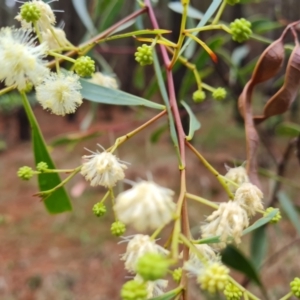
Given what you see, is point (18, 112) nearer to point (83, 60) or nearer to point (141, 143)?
point (141, 143)

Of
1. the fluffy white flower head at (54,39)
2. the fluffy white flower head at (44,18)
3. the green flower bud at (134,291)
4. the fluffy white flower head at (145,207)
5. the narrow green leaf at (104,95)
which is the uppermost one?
the fluffy white flower head at (44,18)

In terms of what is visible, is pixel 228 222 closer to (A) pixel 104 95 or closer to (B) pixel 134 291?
(B) pixel 134 291

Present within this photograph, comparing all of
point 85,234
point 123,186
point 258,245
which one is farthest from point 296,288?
point 85,234

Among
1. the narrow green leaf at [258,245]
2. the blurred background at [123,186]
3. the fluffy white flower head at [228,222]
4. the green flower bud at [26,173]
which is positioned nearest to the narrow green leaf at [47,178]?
the green flower bud at [26,173]

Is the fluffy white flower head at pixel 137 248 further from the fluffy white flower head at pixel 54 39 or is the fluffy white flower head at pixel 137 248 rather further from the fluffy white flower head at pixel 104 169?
the fluffy white flower head at pixel 54 39

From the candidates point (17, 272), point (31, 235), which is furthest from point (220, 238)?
point (31, 235)

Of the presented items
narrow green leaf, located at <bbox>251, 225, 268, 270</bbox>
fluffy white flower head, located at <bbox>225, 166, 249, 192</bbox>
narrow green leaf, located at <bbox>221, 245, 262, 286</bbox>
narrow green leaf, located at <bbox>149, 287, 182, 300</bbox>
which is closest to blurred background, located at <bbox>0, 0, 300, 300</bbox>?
narrow green leaf, located at <bbox>251, 225, 268, 270</bbox>

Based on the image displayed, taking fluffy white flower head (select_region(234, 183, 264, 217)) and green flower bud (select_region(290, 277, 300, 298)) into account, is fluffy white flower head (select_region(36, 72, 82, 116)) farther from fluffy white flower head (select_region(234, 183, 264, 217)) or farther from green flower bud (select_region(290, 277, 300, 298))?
green flower bud (select_region(290, 277, 300, 298))
